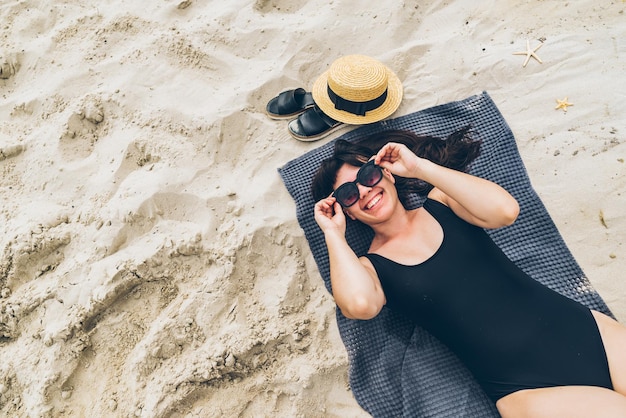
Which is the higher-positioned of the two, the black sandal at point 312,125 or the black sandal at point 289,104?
the black sandal at point 289,104

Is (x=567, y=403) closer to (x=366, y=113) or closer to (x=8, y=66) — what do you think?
(x=366, y=113)

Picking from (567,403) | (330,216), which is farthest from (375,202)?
Result: (567,403)

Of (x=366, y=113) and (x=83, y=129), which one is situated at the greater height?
(x=83, y=129)

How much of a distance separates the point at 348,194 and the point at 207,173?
119cm

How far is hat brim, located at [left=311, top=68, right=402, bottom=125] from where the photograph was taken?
9.94ft

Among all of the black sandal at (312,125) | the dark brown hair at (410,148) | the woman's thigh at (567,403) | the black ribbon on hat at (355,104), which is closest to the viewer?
the woman's thigh at (567,403)

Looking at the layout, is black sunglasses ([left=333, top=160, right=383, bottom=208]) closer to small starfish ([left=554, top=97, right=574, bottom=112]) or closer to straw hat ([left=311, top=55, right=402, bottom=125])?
straw hat ([left=311, top=55, right=402, bottom=125])

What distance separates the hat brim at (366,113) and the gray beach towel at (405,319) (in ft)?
0.53

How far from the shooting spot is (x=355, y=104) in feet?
9.70

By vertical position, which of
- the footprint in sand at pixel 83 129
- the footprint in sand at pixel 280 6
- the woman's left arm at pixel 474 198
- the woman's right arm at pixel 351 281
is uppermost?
the footprint in sand at pixel 280 6

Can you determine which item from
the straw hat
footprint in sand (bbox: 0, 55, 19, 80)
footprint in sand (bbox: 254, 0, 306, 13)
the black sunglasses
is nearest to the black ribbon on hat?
the straw hat

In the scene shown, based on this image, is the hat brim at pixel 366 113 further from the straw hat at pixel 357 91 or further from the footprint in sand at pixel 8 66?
the footprint in sand at pixel 8 66

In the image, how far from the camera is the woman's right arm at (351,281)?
2191mm

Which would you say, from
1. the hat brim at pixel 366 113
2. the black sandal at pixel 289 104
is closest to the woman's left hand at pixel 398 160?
the hat brim at pixel 366 113
